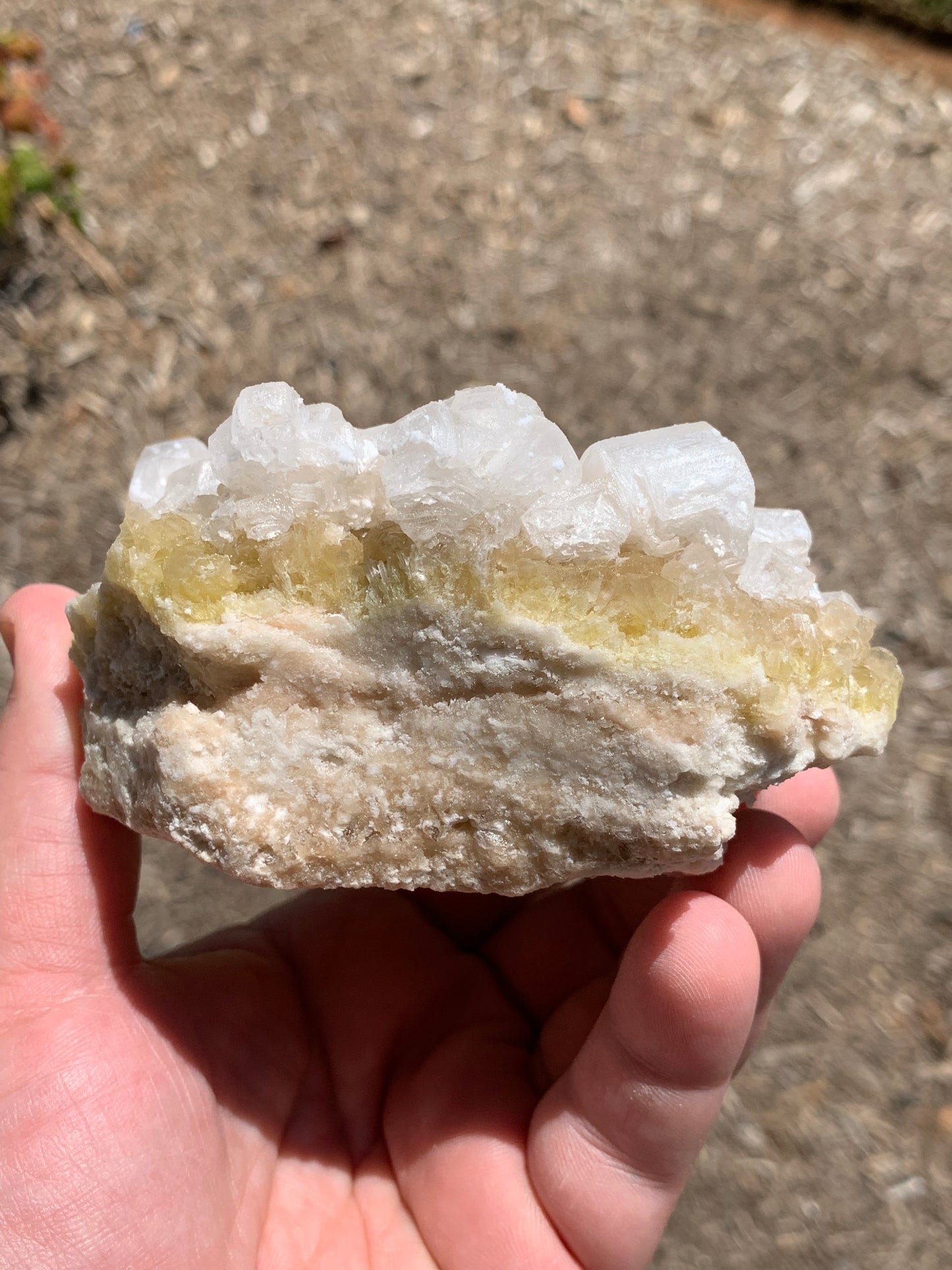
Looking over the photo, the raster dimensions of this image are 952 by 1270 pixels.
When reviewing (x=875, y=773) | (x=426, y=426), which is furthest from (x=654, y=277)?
(x=426, y=426)

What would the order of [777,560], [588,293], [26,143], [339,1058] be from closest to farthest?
[777,560] < [339,1058] < [26,143] < [588,293]

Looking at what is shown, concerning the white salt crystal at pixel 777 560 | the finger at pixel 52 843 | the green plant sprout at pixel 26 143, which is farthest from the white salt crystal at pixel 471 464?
the green plant sprout at pixel 26 143

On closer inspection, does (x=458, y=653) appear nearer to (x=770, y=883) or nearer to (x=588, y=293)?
(x=770, y=883)

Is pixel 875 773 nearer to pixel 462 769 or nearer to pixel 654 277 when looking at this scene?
pixel 654 277

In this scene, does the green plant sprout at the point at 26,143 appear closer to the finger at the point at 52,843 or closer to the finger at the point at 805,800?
the finger at the point at 52,843

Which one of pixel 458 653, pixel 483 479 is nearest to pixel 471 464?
pixel 483 479

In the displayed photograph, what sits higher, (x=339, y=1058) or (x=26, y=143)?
(x=26, y=143)

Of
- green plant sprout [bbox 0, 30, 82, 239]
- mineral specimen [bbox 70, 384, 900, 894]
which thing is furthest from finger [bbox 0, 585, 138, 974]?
green plant sprout [bbox 0, 30, 82, 239]

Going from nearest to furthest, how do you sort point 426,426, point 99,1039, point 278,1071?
point 426,426
point 99,1039
point 278,1071
